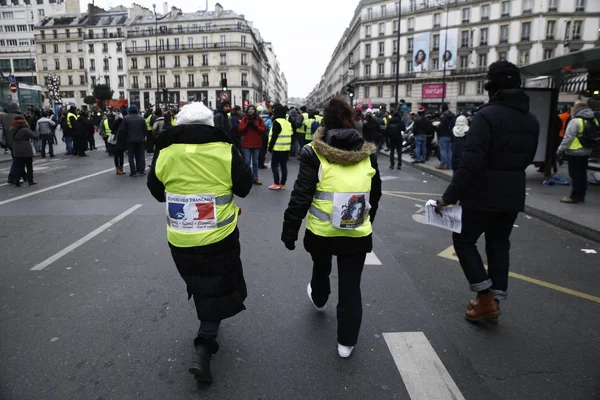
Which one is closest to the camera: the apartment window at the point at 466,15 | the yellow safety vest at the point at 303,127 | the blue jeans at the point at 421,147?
the blue jeans at the point at 421,147

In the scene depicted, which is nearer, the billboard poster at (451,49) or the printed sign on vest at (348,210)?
the printed sign on vest at (348,210)

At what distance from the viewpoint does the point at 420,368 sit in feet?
9.59

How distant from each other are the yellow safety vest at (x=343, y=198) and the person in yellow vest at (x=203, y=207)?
1.69 feet

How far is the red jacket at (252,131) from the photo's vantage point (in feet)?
34.0

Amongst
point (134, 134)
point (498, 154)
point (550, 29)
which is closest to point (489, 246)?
point (498, 154)

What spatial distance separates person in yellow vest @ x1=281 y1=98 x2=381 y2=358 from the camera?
9.48 ft

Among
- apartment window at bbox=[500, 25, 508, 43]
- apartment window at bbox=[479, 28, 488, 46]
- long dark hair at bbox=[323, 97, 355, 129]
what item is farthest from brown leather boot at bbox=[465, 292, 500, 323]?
apartment window at bbox=[479, 28, 488, 46]

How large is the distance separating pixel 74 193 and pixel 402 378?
8.64 m

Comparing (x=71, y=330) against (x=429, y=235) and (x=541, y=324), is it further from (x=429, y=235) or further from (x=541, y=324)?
(x=429, y=235)

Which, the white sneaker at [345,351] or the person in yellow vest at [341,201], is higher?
the person in yellow vest at [341,201]

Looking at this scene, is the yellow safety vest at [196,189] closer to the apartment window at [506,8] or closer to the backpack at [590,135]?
the backpack at [590,135]

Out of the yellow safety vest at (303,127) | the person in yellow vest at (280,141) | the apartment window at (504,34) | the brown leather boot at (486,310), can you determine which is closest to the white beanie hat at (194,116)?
the brown leather boot at (486,310)

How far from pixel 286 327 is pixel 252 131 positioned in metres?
7.55

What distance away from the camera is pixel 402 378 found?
9.21 feet
